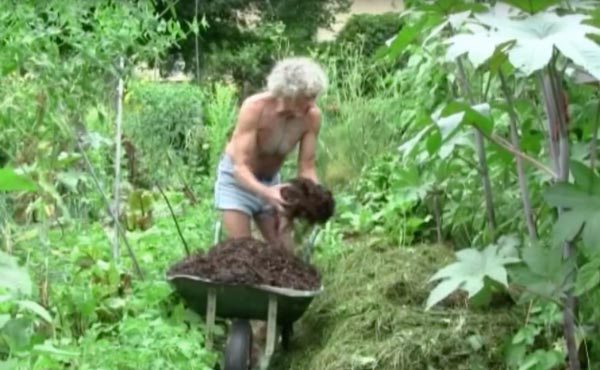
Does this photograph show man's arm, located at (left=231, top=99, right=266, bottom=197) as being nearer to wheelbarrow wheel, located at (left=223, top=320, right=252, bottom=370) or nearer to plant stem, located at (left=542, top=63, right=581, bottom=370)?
wheelbarrow wheel, located at (left=223, top=320, right=252, bottom=370)

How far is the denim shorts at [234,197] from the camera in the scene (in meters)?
6.12

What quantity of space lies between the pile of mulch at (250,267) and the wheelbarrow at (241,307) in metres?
0.04

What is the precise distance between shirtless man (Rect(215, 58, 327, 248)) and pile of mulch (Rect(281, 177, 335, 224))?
12 centimetres

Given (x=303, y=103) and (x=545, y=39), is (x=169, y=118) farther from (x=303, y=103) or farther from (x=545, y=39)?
(x=545, y=39)

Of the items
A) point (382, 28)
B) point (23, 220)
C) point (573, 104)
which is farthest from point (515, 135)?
point (382, 28)

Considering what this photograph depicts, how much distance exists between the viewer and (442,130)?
3.49 m

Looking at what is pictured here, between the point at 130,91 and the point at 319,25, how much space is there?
1449cm

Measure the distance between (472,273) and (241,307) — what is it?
1.81 meters

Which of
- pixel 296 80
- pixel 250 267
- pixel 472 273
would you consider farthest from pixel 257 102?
pixel 472 273

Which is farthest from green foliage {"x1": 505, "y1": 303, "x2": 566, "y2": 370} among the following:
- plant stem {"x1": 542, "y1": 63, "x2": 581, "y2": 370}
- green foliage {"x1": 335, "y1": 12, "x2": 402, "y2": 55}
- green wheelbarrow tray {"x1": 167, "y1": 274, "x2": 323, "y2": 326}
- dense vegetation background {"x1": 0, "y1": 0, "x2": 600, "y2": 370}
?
green foliage {"x1": 335, "y1": 12, "x2": 402, "y2": 55}

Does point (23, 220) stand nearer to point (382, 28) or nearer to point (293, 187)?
point (293, 187)

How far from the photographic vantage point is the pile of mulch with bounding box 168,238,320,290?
5.12m

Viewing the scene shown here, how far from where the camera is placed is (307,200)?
553 centimetres

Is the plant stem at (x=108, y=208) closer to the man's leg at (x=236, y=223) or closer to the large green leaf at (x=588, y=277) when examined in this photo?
the man's leg at (x=236, y=223)
